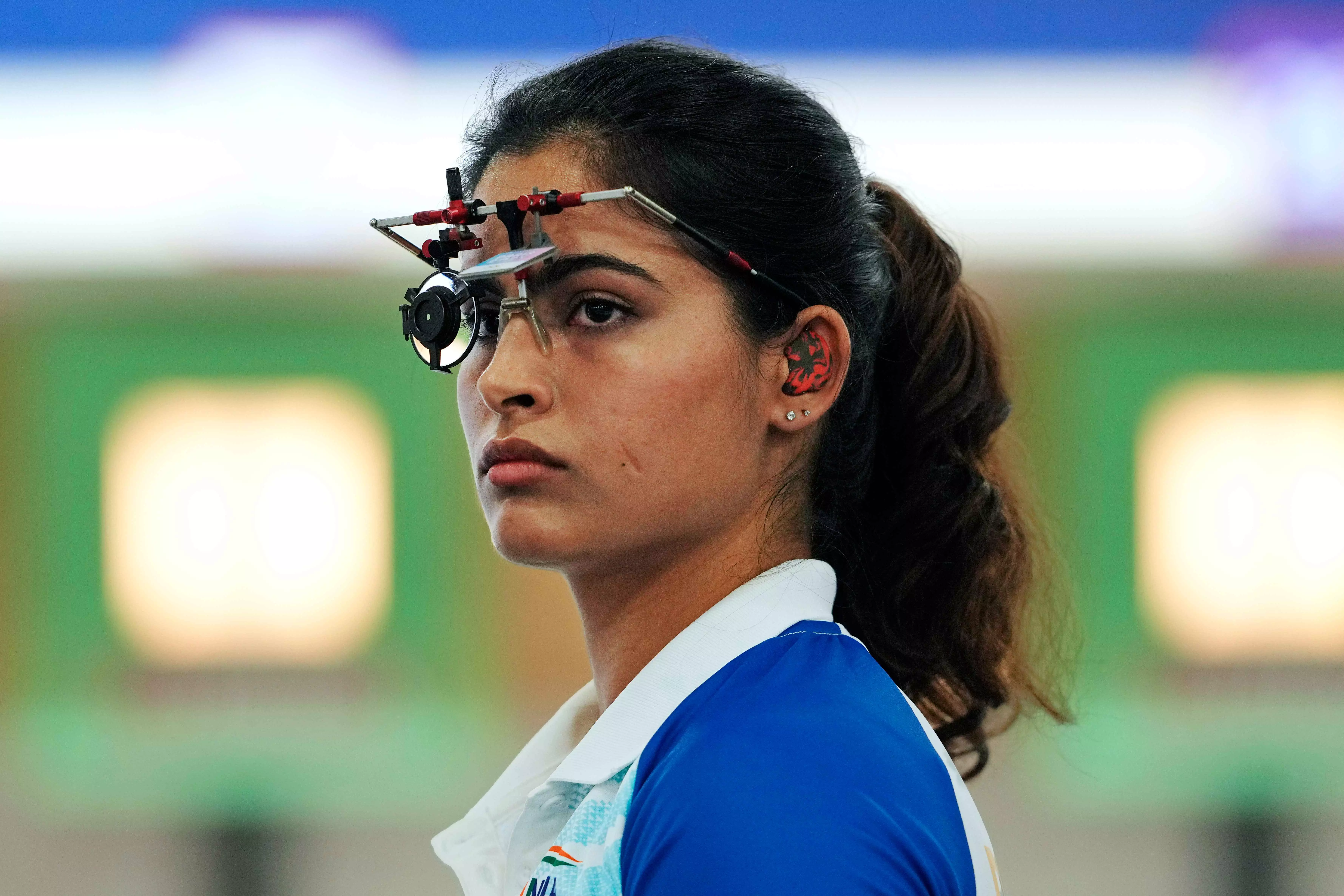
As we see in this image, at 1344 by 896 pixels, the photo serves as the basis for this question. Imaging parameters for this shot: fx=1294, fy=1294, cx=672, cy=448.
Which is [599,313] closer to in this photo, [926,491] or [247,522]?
[926,491]

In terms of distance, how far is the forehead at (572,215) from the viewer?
47.9 inches

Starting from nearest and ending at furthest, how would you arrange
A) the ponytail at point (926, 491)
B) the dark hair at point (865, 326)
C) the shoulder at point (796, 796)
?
the shoulder at point (796, 796) → the dark hair at point (865, 326) → the ponytail at point (926, 491)

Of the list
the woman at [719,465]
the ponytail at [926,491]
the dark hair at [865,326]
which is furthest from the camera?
the ponytail at [926,491]

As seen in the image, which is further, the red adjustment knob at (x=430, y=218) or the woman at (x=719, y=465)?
the red adjustment knob at (x=430, y=218)

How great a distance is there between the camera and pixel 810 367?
1.29m

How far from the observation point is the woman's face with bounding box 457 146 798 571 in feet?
3.94

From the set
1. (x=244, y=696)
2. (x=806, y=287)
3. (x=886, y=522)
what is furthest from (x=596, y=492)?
(x=244, y=696)

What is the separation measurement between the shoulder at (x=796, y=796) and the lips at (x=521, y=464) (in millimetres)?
264

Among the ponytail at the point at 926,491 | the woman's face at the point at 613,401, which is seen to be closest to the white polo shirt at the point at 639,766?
the woman's face at the point at 613,401

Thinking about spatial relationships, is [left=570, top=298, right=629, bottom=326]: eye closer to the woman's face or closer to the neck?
the woman's face

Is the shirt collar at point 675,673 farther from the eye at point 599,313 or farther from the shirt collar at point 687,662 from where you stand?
the eye at point 599,313

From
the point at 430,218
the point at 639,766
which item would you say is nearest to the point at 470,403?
the point at 430,218

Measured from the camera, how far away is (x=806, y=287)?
4.29ft

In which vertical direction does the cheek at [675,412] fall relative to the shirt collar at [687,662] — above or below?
above
